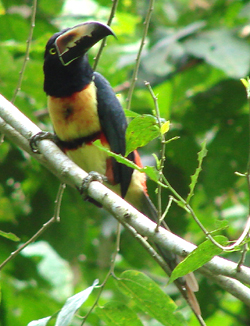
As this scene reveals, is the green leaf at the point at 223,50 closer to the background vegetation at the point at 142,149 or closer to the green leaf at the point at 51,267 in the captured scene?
the background vegetation at the point at 142,149

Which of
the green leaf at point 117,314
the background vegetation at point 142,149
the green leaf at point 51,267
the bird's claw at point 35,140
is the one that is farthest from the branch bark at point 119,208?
the green leaf at point 51,267

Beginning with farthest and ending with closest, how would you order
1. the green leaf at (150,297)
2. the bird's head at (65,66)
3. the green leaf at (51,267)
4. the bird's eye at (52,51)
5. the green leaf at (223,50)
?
the green leaf at (51,267), the green leaf at (223,50), the bird's eye at (52,51), the bird's head at (65,66), the green leaf at (150,297)

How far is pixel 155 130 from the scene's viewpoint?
202 cm

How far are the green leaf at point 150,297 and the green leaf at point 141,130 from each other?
916 millimetres

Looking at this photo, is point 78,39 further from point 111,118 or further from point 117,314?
point 117,314

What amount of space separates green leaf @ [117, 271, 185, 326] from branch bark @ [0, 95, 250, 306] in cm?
32

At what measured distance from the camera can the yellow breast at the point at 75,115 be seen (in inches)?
136

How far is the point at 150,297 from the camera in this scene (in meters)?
2.58

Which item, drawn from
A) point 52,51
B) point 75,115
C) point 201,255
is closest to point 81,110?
point 75,115

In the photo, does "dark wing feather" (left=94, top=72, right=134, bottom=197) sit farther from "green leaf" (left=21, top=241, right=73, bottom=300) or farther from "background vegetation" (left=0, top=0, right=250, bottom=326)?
"green leaf" (left=21, top=241, right=73, bottom=300)

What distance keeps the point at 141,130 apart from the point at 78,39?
1360mm

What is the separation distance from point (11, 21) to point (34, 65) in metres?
0.83

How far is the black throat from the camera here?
136 inches

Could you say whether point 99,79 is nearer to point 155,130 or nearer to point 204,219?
point 155,130
